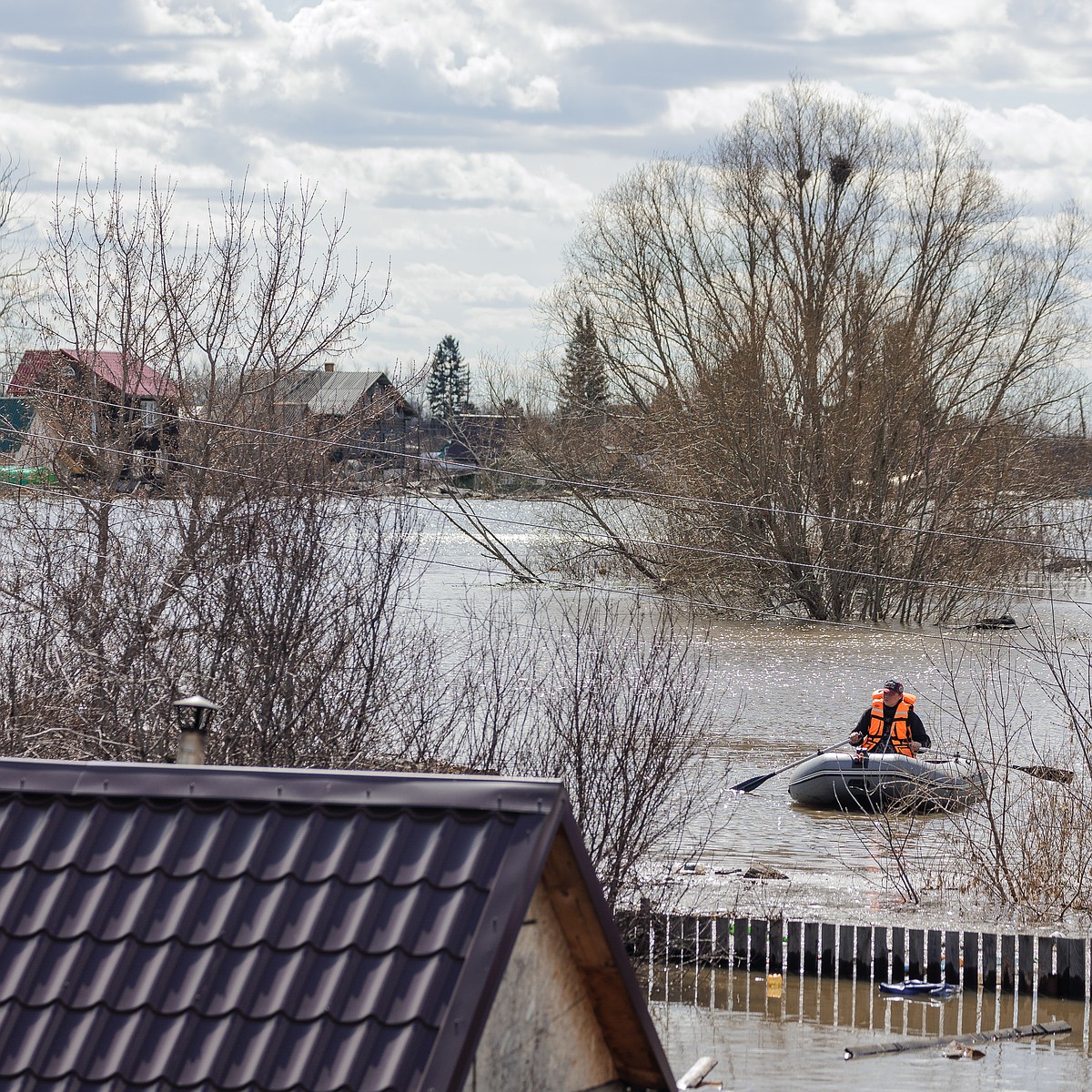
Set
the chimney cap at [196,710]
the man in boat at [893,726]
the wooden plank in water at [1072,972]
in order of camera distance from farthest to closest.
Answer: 1. the man in boat at [893,726]
2. the wooden plank in water at [1072,972]
3. the chimney cap at [196,710]

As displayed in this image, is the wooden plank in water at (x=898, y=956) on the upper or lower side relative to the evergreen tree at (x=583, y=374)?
lower

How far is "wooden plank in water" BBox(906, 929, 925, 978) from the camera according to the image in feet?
41.1

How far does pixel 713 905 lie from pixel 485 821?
36.0ft

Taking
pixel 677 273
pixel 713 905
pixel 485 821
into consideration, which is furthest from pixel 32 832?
pixel 677 273

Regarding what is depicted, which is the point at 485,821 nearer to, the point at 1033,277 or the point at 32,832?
the point at 32,832

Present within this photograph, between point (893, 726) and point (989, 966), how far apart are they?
7498 millimetres

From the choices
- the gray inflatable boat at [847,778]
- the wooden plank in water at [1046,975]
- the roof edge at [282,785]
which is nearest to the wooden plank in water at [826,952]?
the wooden plank in water at [1046,975]

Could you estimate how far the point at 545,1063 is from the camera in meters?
3.79

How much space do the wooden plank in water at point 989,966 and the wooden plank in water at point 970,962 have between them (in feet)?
0.18

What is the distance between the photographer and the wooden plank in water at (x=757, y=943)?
1275 cm

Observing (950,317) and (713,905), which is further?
(950,317)

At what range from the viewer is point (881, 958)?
495 inches

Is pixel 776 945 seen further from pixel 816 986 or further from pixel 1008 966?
pixel 1008 966

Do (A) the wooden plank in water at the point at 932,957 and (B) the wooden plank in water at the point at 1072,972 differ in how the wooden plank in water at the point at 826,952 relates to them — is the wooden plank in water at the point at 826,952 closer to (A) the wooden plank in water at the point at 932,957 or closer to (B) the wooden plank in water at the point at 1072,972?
(A) the wooden plank in water at the point at 932,957
